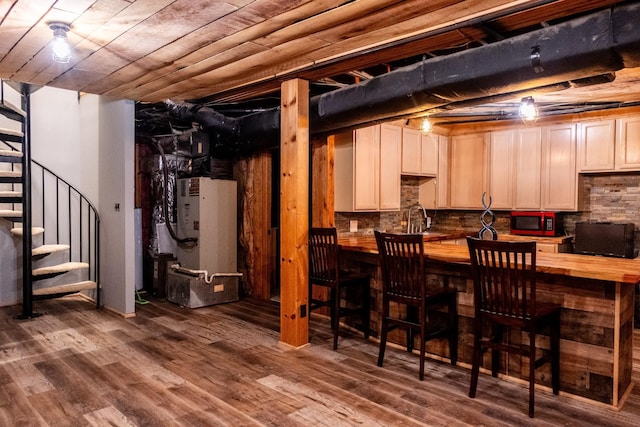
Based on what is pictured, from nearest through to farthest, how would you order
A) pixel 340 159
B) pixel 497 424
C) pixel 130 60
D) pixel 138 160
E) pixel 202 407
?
pixel 497 424
pixel 202 407
pixel 130 60
pixel 340 159
pixel 138 160

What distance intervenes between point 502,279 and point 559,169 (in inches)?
128

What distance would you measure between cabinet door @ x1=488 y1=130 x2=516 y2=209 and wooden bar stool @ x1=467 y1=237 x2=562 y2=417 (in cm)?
302

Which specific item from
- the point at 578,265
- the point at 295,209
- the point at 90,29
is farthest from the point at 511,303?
the point at 90,29

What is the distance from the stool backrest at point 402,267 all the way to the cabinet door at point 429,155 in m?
2.74

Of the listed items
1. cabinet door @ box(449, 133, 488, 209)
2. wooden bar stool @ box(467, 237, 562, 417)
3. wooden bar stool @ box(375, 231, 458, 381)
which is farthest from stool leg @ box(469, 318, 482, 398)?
cabinet door @ box(449, 133, 488, 209)

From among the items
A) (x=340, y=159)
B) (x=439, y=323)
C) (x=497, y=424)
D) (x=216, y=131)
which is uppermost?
(x=216, y=131)

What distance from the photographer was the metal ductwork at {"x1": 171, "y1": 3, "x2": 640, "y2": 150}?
7.41 ft

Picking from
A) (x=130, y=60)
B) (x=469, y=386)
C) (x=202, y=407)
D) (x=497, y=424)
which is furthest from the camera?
(x=130, y=60)

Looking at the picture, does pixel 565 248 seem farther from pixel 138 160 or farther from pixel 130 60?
pixel 138 160

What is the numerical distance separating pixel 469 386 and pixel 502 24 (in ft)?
7.99

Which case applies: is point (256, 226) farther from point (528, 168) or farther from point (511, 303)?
point (511, 303)

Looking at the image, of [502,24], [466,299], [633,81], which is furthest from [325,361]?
[633,81]

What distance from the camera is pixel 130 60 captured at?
11.2 feet

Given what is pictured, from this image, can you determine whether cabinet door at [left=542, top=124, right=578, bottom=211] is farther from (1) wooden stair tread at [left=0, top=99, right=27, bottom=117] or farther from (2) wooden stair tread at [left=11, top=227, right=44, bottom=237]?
(2) wooden stair tread at [left=11, top=227, right=44, bottom=237]
